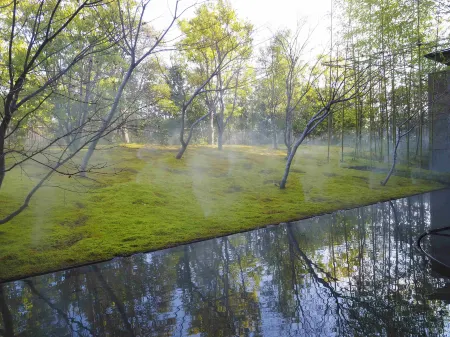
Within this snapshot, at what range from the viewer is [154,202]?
8750mm

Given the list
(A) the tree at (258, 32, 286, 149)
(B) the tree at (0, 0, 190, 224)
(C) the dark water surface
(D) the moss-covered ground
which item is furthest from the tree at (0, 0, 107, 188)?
(A) the tree at (258, 32, 286, 149)

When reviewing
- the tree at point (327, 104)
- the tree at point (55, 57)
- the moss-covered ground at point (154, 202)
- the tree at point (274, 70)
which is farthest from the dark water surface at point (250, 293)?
the tree at point (274, 70)

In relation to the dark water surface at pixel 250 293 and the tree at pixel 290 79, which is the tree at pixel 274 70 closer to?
the tree at pixel 290 79

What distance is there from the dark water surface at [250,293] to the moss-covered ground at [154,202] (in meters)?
0.72

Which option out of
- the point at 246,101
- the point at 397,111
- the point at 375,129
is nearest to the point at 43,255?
the point at 397,111

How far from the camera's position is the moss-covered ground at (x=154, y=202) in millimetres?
5957

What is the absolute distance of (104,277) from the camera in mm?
4707

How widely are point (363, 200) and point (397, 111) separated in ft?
21.0

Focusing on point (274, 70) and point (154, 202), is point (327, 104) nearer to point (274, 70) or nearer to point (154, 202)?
point (154, 202)

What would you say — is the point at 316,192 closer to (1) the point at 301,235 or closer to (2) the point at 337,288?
(1) the point at 301,235

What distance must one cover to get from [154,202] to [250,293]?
523 cm

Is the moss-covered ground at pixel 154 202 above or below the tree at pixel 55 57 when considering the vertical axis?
below

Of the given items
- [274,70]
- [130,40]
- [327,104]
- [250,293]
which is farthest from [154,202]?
[274,70]

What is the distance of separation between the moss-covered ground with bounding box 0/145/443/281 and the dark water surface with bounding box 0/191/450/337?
716 mm
